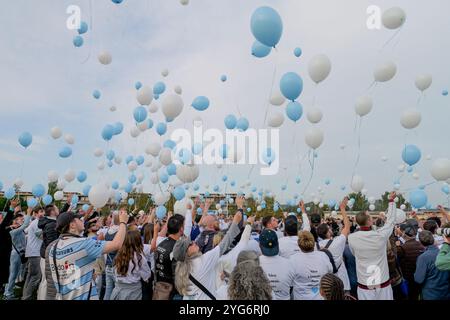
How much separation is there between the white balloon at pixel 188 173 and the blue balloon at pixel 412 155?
320 cm

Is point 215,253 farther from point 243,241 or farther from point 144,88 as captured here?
point 144,88

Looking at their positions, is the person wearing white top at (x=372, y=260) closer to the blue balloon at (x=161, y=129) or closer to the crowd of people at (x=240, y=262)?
the crowd of people at (x=240, y=262)

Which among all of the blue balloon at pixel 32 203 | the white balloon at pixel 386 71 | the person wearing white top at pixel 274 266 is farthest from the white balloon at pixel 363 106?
the blue balloon at pixel 32 203

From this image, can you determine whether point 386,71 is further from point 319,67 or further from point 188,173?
point 188,173

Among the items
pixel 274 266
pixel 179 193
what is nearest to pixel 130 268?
pixel 274 266

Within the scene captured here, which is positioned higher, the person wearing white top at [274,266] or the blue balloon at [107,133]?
the blue balloon at [107,133]

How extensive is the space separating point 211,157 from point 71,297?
11.6 feet

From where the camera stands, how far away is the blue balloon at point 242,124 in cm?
572

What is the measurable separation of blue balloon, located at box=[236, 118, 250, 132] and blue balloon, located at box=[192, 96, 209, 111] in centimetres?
68

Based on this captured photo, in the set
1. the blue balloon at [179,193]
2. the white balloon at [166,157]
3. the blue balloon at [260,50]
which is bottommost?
the blue balloon at [179,193]

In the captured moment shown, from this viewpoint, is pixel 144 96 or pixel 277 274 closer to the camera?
pixel 277 274

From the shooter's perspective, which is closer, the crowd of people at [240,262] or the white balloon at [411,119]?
the crowd of people at [240,262]

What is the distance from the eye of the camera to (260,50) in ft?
14.9

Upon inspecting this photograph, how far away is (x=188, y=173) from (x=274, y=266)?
7.70ft
